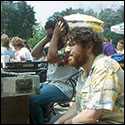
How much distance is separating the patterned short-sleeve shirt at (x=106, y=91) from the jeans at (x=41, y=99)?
0.81 meters

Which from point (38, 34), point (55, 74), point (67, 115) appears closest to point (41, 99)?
point (55, 74)

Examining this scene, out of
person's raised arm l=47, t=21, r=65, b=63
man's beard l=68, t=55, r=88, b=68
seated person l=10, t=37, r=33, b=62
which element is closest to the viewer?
man's beard l=68, t=55, r=88, b=68

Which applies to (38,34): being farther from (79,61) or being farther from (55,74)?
(79,61)

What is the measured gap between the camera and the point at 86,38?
174 centimetres

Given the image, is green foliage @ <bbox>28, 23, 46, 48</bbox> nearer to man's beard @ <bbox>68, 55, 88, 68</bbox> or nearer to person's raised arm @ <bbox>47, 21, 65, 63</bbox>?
person's raised arm @ <bbox>47, 21, 65, 63</bbox>

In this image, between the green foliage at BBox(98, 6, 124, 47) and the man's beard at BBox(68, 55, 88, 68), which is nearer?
the man's beard at BBox(68, 55, 88, 68)

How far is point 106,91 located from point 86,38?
1.62 feet

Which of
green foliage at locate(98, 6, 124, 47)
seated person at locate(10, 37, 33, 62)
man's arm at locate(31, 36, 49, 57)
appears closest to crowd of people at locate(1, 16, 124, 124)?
man's arm at locate(31, 36, 49, 57)

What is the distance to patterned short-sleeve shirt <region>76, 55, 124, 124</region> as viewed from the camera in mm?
1381

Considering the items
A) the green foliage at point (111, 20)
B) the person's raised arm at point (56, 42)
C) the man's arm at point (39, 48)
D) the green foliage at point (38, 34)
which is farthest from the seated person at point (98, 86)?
the green foliage at point (111, 20)

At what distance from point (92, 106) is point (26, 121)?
1.72ft

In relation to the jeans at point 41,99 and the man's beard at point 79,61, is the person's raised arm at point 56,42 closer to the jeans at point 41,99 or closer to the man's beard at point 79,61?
the jeans at point 41,99

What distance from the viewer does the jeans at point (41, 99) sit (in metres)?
2.26

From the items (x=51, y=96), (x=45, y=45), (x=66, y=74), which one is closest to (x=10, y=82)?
(x=51, y=96)
